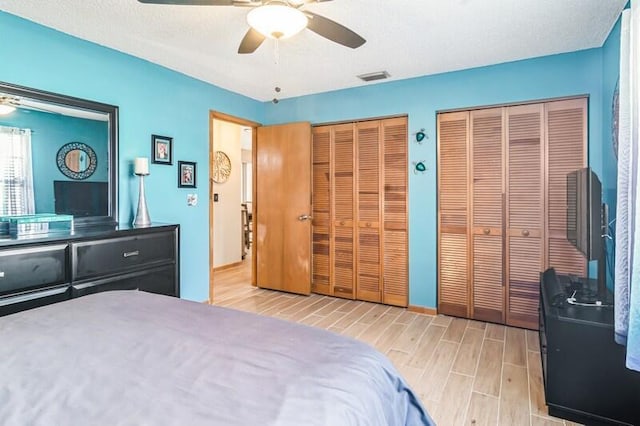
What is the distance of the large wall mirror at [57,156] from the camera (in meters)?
2.37

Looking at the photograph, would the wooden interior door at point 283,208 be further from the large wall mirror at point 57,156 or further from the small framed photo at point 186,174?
the large wall mirror at point 57,156

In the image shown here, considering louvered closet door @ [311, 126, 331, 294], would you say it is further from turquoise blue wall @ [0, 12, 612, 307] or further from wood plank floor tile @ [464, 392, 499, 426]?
wood plank floor tile @ [464, 392, 499, 426]

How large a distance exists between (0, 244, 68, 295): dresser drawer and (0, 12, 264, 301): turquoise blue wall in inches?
35.5

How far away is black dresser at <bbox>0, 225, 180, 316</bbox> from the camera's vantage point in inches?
78.7

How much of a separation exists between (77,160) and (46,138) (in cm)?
24

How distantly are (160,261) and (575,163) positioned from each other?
355 centimetres

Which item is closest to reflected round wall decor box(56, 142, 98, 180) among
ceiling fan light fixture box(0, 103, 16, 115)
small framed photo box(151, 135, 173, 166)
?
ceiling fan light fixture box(0, 103, 16, 115)

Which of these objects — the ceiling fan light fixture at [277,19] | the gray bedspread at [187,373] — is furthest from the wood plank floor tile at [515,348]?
the ceiling fan light fixture at [277,19]

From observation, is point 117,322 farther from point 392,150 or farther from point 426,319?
point 392,150

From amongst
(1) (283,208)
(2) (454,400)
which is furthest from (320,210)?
(2) (454,400)

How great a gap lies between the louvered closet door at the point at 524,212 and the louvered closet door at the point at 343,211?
5.27 feet

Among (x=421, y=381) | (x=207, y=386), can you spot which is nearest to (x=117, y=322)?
(x=207, y=386)

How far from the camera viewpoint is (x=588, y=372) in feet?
6.14

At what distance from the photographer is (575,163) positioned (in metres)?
3.01
